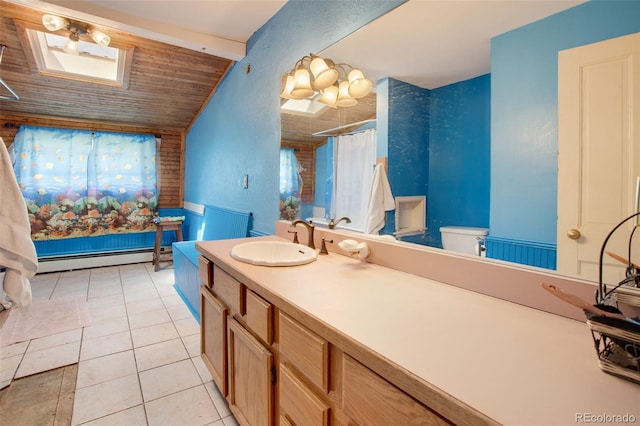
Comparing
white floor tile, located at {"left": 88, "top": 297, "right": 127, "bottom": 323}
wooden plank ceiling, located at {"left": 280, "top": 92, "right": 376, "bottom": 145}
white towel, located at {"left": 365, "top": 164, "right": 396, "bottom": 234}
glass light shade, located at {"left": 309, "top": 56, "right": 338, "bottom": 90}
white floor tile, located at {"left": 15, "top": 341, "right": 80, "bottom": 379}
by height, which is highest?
glass light shade, located at {"left": 309, "top": 56, "right": 338, "bottom": 90}

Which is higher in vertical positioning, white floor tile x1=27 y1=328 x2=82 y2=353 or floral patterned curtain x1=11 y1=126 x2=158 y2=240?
floral patterned curtain x1=11 y1=126 x2=158 y2=240

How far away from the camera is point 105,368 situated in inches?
80.4

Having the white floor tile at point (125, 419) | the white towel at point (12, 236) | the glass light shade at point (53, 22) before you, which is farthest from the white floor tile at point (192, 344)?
the glass light shade at point (53, 22)

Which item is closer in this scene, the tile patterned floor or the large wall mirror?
the large wall mirror

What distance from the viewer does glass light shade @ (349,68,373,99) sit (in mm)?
1452

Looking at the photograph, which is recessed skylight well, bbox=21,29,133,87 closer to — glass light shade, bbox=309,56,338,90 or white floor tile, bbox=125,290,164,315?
glass light shade, bbox=309,56,338,90

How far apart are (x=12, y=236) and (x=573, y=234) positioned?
2.27 metres

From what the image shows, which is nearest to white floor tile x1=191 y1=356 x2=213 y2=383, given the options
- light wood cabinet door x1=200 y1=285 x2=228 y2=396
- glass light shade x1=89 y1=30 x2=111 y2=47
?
light wood cabinet door x1=200 y1=285 x2=228 y2=396

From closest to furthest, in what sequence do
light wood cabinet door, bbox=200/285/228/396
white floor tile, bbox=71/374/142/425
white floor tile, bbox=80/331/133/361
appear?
1. light wood cabinet door, bbox=200/285/228/396
2. white floor tile, bbox=71/374/142/425
3. white floor tile, bbox=80/331/133/361

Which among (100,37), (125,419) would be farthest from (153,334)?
(100,37)

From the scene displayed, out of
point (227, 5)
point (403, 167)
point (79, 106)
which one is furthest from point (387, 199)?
point (79, 106)

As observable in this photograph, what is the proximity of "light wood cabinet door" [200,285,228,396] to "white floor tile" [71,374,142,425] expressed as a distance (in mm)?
460

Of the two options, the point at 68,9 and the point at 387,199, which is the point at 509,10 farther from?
the point at 68,9

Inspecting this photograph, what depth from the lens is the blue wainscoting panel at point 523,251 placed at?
0.87m
